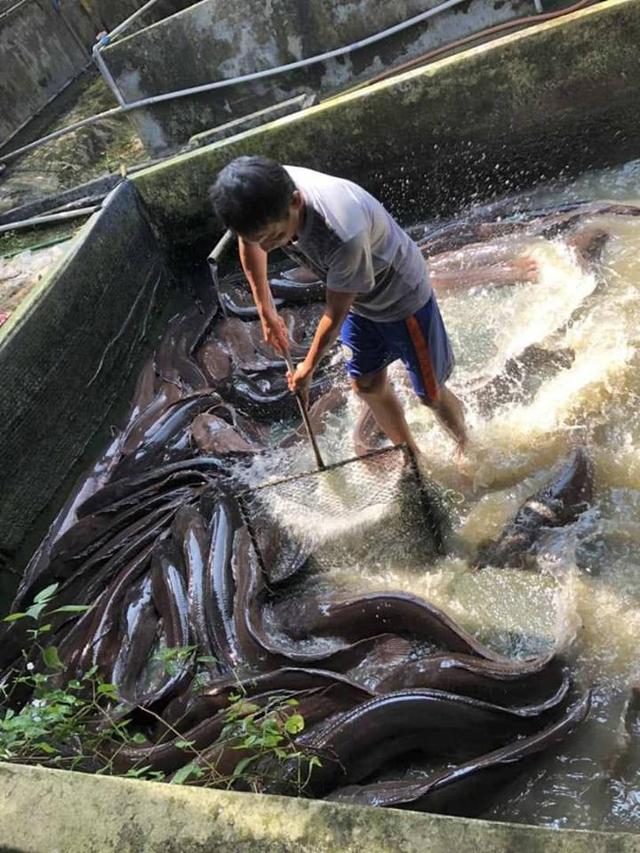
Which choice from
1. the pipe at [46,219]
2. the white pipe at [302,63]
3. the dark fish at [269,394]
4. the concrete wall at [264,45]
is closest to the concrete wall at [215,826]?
the dark fish at [269,394]

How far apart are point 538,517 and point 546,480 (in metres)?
0.40

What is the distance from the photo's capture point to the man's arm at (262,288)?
10.8ft

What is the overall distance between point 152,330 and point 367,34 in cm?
443

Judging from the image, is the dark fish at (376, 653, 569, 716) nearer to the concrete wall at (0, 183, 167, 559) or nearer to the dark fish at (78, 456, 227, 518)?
the dark fish at (78, 456, 227, 518)

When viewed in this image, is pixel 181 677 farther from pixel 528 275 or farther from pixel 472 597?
pixel 528 275

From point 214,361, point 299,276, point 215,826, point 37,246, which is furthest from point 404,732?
point 37,246

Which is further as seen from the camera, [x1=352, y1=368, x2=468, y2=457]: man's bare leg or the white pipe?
the white pipe

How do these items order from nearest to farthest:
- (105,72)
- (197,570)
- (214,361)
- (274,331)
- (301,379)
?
(301,379)
(274,331)
(197,570)
(214,361)
(105,72)

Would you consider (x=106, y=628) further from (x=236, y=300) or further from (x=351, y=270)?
(x=236, y=300)

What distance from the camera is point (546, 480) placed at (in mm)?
3867

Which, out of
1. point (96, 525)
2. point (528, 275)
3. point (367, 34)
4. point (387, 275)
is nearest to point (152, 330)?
point (96, 525)

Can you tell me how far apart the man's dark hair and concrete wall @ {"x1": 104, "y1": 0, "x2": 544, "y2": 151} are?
644 centimetres

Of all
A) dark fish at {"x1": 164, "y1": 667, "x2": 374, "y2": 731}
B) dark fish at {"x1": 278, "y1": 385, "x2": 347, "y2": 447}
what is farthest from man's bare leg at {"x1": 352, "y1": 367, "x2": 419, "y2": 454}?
dark fish at {"x1": 164, "y1": 667, "x2": 374, "y2": 731}

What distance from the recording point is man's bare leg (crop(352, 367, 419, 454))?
12.3ft
